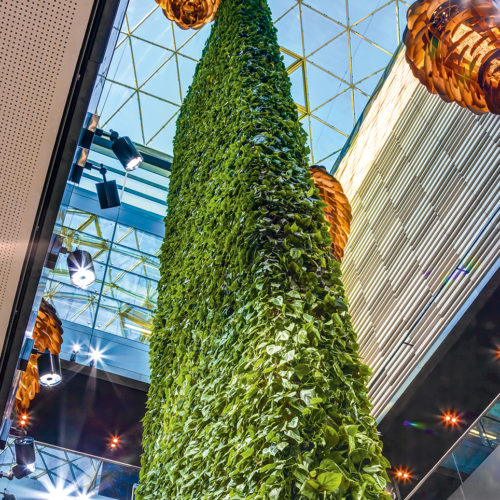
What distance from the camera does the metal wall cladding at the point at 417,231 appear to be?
12.2m

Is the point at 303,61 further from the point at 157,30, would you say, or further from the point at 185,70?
the point at 157,30

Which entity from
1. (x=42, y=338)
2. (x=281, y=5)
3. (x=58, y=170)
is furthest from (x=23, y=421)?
(x=281, y=5)

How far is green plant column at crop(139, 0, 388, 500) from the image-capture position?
3615mm

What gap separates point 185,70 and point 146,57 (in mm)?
1436

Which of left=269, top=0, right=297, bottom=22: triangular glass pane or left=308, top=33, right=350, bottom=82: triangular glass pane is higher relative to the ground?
left=269, top=0, right=297, bottom=22: triangular glass pane

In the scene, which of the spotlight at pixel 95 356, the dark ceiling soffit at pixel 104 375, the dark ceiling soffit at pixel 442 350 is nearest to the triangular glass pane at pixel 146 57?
the spotlight at pixel 95 356

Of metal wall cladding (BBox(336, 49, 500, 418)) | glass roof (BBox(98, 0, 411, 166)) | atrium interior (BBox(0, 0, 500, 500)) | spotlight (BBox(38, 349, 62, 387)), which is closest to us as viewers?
atrium interior (BBox(0, 0, 500, 500))

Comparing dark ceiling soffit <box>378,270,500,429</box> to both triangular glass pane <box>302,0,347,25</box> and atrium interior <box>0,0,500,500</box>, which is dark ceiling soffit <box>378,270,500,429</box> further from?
triangular glass pane <box>302,0,347,25</box>

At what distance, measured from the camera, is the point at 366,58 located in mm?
21547

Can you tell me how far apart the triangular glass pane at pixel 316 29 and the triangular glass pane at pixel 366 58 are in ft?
2.57

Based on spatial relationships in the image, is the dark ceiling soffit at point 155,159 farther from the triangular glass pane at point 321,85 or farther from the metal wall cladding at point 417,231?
the metal wall cladding at point 417,231

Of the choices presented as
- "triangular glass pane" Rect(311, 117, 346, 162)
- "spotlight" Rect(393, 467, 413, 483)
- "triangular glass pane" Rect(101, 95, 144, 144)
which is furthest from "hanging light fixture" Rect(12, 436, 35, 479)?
"triangular glass pane" Rect(311, 117, 346, 162)

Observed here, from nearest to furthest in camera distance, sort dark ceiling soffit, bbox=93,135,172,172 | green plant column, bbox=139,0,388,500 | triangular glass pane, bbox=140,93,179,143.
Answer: green plant column, bbox=139,0,388,500 < triangular glass pane, bbox=140,93,179,143 < dark ceiling soffit, bbox=93,135,172,172

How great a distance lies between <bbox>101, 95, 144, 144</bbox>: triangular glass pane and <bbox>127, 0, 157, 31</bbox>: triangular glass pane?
8.48ft
